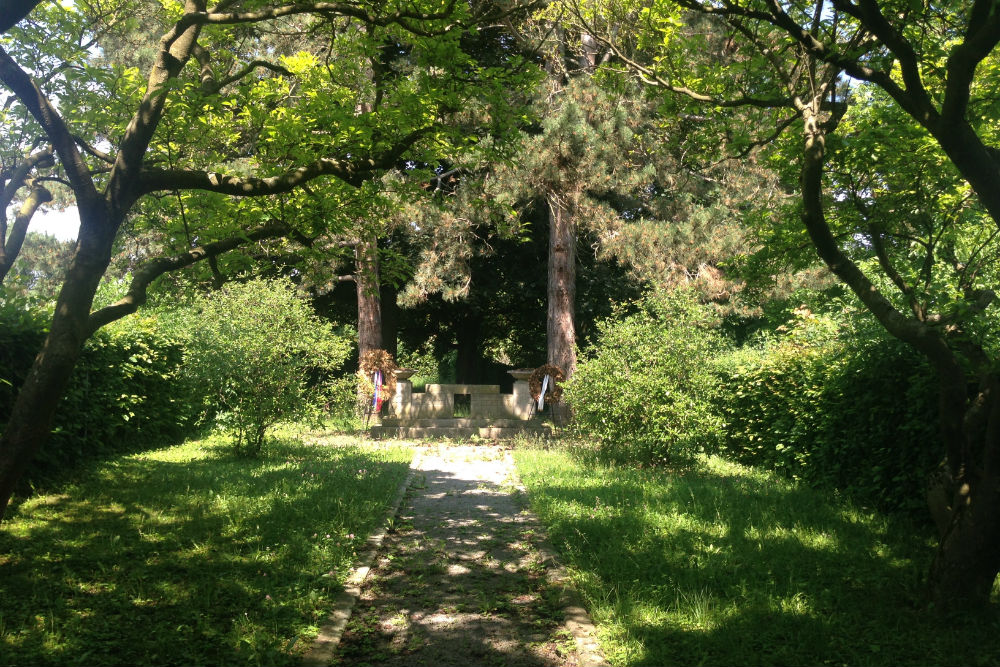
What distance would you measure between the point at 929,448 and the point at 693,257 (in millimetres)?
12025

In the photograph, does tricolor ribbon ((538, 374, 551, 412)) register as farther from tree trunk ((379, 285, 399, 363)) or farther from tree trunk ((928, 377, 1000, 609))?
tree trunk ((928, 377, 1000, 609))

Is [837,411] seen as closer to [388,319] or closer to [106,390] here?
[106,390]

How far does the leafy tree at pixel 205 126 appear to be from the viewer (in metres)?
5.10

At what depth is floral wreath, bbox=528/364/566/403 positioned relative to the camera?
56.1 ft

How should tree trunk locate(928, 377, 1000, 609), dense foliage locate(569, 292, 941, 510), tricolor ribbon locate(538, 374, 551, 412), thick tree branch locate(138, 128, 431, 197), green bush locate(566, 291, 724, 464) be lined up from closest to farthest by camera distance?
1. tree trunk locate(928, 377, 1000, 609)
2. thick tree branch locate(138, 128, 431, 197)
3. dense foliage locate(569, 292, 941, 510)
4. green bush locate(566, 291, 724, 464)
5. tricolor ribbon locate(538, 374, 551, 412)

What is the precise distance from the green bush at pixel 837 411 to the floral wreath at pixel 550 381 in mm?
5286

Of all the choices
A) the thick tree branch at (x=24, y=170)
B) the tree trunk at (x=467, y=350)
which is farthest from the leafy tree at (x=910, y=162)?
the tree trunk at (x=467, y=350)

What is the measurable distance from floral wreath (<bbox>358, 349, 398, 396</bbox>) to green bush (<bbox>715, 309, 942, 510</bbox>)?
30.2 ft

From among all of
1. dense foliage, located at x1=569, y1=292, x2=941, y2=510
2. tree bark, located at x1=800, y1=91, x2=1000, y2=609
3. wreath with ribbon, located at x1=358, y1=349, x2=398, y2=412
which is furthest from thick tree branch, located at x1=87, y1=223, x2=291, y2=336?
wreath with ribbon, located at x1=358, y1=349, x2=398, y2=412

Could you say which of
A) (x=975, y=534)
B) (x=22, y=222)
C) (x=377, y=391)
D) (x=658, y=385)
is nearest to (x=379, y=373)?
(x=377, y=391)

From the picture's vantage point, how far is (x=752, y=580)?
5086mm

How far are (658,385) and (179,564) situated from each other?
7191 mm

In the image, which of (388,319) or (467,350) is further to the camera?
(467,350)

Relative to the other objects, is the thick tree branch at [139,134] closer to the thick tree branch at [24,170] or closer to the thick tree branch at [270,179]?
the thick tree branch at [270,179]
